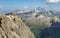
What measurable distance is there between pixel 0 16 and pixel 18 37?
4440mm

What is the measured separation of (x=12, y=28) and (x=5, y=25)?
2.50 metres

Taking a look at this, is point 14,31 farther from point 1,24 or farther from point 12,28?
point 1,24

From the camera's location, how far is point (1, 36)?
29.5 m

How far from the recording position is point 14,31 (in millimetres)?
35969

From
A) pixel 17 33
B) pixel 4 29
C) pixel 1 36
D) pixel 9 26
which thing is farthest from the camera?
pixel 17 33

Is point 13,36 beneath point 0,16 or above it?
beneath

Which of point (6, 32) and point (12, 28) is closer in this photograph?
point (6, 32)

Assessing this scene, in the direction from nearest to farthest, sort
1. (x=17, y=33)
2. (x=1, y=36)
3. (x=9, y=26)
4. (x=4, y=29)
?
(x=1, y=36)
(x=4, y=29)
(x=9, y=26)
(x=17, y=33)

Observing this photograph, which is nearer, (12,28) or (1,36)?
(1,36)

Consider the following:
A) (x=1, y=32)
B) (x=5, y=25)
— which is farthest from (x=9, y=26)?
(x=1, y=32)

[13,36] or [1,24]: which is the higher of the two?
[1,24]

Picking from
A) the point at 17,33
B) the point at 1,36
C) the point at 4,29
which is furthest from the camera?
the point at 17,33

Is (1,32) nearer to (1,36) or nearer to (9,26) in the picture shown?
(1,36)

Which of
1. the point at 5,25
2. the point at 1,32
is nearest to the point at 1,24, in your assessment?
the point at 5,25
